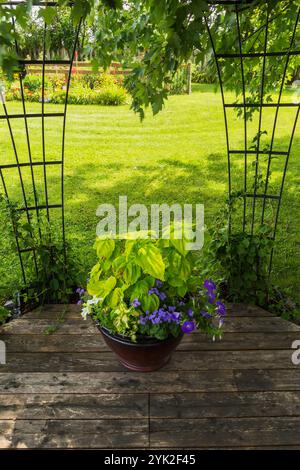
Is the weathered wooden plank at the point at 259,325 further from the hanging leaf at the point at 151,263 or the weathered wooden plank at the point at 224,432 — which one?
the hanging leaf at the point at 151,263

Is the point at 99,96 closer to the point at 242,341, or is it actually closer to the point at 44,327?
the point at 44,327

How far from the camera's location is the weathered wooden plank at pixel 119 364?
204 centimetres

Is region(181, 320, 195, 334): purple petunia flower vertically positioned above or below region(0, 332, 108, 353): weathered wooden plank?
above

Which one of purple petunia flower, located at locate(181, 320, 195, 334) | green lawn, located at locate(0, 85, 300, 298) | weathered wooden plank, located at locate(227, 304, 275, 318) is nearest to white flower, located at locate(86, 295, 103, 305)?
purple petunia flower, located at locate(181, 320, 195, 334)

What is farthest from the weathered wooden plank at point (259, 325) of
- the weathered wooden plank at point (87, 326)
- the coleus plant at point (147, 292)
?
the coleus plant at point (147, 292)

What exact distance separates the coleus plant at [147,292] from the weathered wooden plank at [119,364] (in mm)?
251

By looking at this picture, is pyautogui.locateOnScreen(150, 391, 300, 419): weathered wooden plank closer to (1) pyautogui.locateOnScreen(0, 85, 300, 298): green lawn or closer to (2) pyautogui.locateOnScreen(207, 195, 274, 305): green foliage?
(2) pyautogui.locateOnScreen(207, 195, 274, 305): green foliage

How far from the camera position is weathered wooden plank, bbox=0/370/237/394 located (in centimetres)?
191

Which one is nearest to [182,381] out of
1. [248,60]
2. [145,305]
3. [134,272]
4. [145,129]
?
[145,305]

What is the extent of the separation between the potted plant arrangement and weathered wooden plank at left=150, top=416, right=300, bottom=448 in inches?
12.5

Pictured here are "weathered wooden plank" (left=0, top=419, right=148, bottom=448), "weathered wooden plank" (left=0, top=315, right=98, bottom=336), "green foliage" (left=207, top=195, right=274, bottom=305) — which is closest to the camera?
"weathered wooden plank" (left=0, top=419, right=148, bottom=448)

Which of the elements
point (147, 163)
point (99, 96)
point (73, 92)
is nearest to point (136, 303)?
point (147, 163)

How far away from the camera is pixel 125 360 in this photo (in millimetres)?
1964

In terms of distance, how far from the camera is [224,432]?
1699mm
